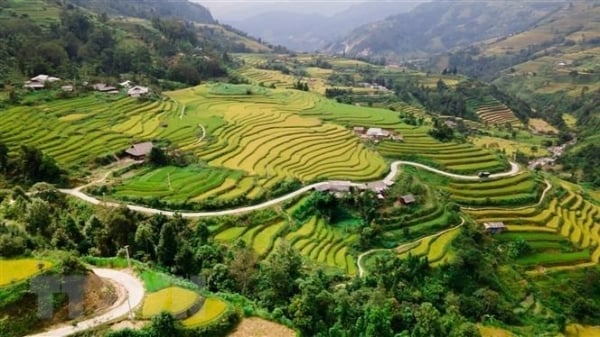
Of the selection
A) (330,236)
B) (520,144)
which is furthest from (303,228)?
(520,144)

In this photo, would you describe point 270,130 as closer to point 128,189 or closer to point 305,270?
point 128,189

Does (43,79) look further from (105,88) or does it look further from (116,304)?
(116,304)

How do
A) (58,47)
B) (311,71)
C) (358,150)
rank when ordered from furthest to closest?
1. (311,71)
2. (58,47)
3. (358,150)

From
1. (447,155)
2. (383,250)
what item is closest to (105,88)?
(447,155)

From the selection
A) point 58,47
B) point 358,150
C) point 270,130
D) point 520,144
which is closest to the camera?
point 358,150

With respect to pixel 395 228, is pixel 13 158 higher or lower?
higher

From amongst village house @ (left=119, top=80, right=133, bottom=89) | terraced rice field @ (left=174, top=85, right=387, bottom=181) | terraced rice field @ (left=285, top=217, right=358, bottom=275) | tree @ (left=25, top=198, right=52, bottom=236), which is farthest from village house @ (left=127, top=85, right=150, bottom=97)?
tree @ (left=25, top=198, right=52, bottom=236)

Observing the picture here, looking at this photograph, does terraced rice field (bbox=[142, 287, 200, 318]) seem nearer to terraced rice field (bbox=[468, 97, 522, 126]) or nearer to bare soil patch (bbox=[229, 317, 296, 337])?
bare soil patch (bbox=[229, 317, 296, 337])
